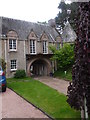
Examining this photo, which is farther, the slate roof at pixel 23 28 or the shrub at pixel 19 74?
the slate roof at pixel 23 28

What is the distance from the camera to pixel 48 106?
7715mm

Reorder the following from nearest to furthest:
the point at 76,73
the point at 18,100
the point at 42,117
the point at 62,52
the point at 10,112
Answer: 1. the point at 76,73
2. the point at 42,117
3. the point at 10,112
4. the point at 18,100
5. the point at 62,52

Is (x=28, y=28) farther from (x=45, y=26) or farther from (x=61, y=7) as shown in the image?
(x=61, y=7)

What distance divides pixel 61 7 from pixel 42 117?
44.3 meters

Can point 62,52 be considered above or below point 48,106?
above

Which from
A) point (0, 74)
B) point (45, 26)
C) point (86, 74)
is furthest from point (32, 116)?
point (45, 26)

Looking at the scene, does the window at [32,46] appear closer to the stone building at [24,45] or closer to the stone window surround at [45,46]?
the stone building at [24,45]

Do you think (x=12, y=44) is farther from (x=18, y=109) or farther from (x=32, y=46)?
(x=18, y=109)

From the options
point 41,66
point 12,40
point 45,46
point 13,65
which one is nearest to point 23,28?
point 12,40

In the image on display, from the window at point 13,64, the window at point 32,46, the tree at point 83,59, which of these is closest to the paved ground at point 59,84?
the window at point 13,64

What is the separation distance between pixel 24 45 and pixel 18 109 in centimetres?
1411

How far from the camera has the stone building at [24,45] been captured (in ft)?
62.3

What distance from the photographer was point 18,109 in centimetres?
747

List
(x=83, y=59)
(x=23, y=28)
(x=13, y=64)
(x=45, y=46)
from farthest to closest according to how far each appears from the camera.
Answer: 1. (x=45, y=46)
2. (x=23, y=28)
3. (x=13, y=64)
4. (x=83, y=59)
